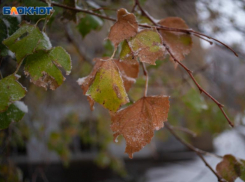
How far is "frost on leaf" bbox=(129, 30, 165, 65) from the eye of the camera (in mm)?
423

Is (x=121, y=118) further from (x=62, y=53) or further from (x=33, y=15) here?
(x=33, y=15)

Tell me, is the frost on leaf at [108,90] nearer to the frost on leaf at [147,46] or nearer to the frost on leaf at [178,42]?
the frost on leaf at [147,46]

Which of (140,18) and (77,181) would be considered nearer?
(140,18)

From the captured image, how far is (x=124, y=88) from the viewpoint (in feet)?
1.38

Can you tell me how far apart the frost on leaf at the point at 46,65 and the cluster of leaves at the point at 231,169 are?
1.49 ft

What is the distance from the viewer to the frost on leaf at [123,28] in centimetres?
44

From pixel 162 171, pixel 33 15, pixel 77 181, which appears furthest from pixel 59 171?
pixel 33 15

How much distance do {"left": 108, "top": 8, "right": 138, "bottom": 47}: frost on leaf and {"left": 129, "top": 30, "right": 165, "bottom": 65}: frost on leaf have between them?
0.05 feet

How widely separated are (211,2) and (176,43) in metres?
1.53

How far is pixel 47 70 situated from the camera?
1.50 feet

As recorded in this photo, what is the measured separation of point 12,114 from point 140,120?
0.32 meters

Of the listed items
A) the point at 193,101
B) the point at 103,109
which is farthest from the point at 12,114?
the point at 103,109

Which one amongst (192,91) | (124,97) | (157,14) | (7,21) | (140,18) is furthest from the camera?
(157,14)

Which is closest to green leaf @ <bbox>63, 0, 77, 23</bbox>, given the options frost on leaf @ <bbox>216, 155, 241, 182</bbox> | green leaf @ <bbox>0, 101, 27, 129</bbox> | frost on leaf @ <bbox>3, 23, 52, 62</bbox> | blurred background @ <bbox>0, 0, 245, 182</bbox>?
blurred background @ <bbox>0, 0, 245, 182</bbox>
